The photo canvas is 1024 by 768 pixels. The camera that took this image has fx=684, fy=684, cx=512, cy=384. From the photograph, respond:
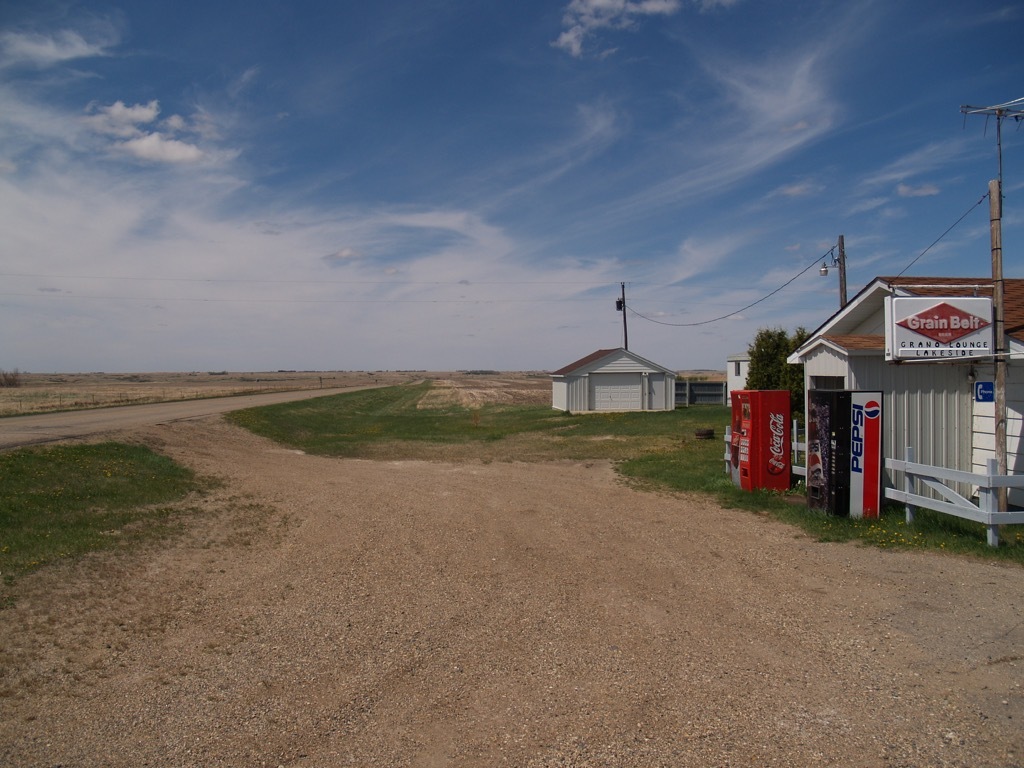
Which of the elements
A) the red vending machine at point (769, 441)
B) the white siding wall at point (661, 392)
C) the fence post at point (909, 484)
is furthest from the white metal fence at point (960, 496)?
the white siding wall at point (661, 392)

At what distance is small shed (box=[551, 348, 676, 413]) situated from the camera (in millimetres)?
39250

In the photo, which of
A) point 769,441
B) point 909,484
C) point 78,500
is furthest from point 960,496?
point 78,500

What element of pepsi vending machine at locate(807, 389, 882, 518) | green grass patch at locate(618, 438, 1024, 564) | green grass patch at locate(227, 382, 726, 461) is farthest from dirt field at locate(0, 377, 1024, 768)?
green grass patch at locate(227, 382, 726, 461)

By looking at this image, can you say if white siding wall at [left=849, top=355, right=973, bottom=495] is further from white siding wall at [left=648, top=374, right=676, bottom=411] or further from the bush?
the bush

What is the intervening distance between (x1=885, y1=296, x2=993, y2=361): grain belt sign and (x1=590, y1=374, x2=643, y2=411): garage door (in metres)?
Answer: 29.6

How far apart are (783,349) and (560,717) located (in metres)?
20.2

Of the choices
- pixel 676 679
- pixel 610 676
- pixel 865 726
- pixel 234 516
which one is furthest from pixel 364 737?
pixel 234 516

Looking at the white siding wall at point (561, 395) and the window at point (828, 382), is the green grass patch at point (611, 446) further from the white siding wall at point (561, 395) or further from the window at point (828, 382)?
the window at point (828, 382)

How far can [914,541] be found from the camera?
355 inches

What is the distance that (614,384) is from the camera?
3972cm

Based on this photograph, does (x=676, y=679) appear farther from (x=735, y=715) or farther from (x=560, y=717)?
(x=560, y=717)

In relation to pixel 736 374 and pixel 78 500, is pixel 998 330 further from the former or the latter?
pixel 736 374

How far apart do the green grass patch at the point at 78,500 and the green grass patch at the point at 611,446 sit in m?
8.19

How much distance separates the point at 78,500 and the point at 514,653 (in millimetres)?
8278
